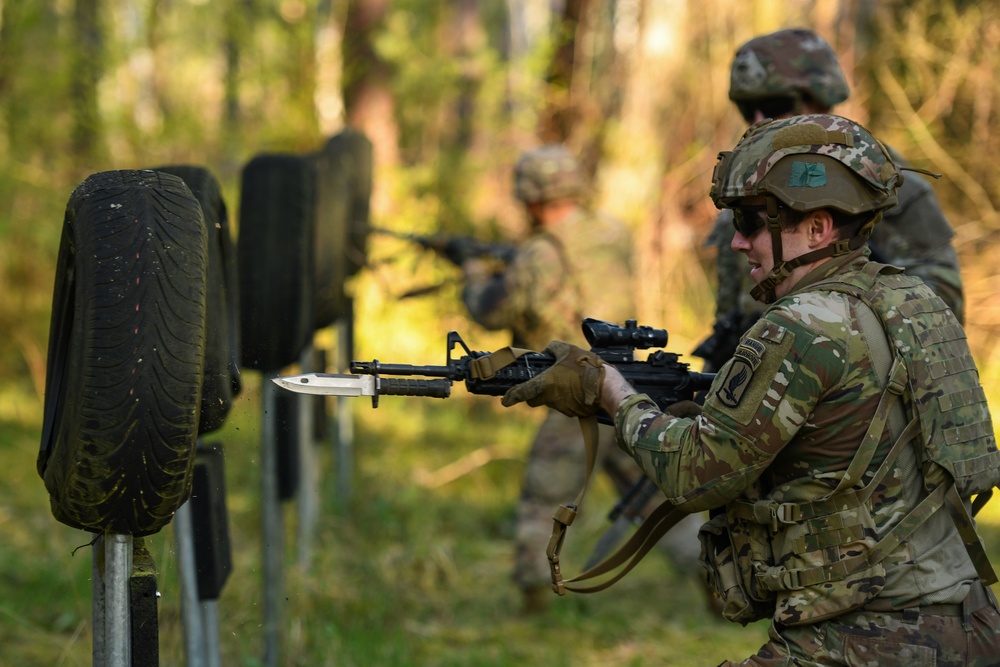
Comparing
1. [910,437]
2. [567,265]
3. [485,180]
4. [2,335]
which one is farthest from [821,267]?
[2,335]

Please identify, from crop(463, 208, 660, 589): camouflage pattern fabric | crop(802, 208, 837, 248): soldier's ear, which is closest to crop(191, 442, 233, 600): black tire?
crop(802, 208, 837, 248): soldier's ear

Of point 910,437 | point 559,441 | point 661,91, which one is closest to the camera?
point 910,437

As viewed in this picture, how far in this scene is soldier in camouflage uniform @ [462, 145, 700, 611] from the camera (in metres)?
5.84

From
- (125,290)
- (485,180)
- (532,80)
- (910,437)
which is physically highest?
(532,80)

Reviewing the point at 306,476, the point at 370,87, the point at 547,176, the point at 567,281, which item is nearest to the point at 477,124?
the point at 370,87

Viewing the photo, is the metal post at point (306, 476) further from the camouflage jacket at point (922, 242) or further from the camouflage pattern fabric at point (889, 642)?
the camouflage pattern fabric at point (889, 642)

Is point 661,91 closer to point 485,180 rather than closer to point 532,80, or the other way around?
point 532,80

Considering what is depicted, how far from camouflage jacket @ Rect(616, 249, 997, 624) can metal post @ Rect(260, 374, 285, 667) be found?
238 cm

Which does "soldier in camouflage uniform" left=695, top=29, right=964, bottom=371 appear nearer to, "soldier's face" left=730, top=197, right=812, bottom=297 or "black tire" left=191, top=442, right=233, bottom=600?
"soldier's face" left=730, top=197, right=812, bottom=297

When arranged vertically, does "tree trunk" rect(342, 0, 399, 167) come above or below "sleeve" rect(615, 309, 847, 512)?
above

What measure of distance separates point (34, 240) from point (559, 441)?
208 inches

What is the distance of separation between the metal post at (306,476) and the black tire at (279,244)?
3.26ft

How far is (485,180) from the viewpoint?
10586 millimetres

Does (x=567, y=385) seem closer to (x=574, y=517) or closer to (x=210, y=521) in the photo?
(x=574, y=517)
